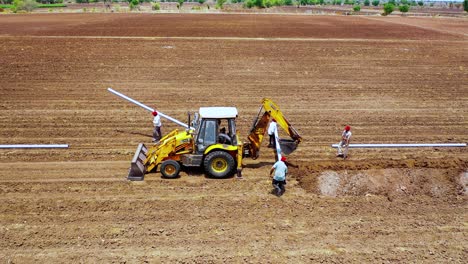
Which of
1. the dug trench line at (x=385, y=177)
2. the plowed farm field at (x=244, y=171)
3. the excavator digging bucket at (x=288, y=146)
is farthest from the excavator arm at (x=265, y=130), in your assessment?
the dug trench line at (x=385, y=177)

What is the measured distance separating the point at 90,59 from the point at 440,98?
20913 mm

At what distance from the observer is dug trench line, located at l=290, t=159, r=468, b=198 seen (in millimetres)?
9891

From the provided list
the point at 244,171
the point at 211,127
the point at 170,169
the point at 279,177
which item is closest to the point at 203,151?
the point at 211,127

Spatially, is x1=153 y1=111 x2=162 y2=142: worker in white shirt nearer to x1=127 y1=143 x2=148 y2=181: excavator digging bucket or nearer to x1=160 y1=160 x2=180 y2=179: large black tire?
x1=127 y1=143 x2=148 y2=181: excavator digging bucket

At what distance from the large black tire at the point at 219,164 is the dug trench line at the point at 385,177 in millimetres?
1978

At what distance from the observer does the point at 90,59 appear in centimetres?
2428

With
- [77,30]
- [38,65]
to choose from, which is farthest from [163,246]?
[77,30]

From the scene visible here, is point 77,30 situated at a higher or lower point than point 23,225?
higher

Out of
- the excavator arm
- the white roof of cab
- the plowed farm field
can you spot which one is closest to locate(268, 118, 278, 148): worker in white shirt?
the excavator arm

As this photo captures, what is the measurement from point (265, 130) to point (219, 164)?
1745mm

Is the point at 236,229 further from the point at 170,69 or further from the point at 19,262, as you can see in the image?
the point at 170,69

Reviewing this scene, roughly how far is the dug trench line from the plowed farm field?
0.14 ft

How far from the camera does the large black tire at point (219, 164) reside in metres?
9.91

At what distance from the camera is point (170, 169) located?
10078 mm
